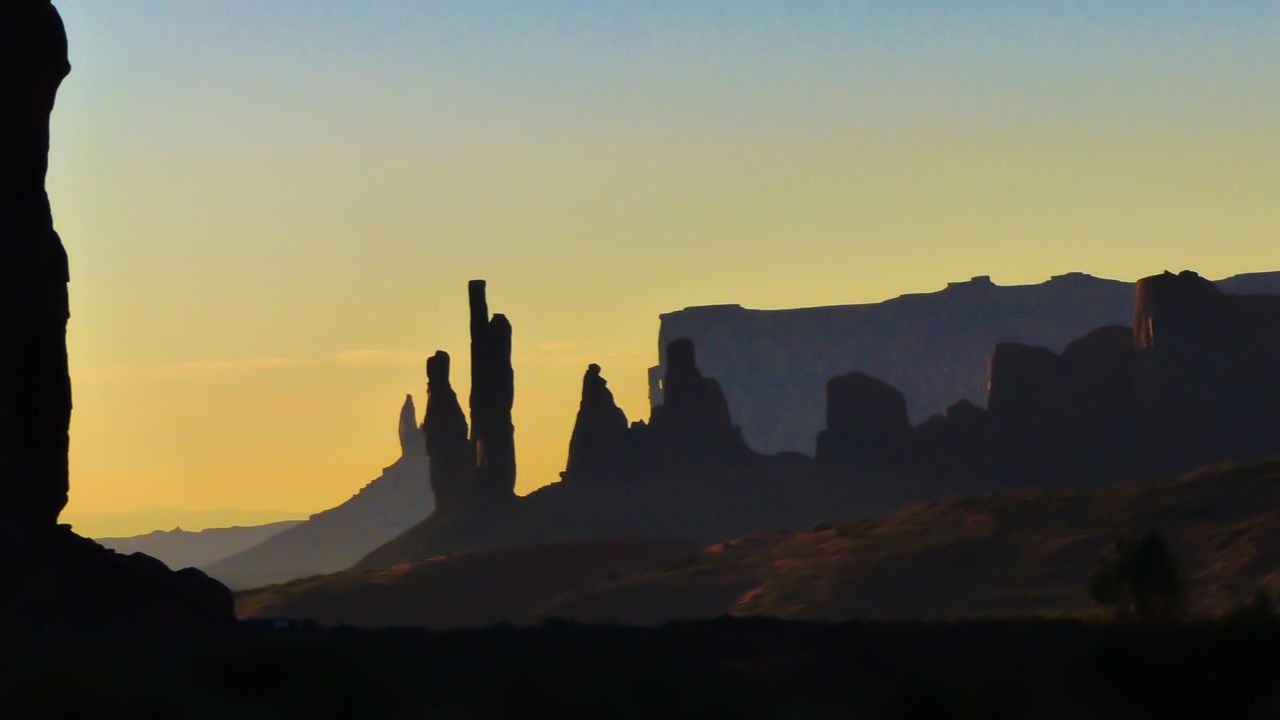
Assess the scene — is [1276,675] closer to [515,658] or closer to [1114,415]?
[515,658]

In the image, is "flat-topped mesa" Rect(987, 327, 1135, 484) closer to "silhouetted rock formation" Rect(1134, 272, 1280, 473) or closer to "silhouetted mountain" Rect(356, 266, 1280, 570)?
"silhouetted mountain" Rect(356, 266, 1280, 570)

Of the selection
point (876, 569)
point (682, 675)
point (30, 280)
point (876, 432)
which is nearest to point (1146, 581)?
point (30, 280)

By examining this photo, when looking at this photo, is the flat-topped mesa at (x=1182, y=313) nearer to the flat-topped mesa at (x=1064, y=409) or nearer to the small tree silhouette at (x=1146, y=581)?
the flat-topped mesa at (x=1064, y=409)

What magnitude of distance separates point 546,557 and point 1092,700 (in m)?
118

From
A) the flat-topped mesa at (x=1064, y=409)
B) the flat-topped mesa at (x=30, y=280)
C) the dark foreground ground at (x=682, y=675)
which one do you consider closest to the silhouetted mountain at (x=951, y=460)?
the flat-topped mesa at (x=1064, y=409)

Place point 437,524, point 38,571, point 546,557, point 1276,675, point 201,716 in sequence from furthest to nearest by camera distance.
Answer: point 437,524
point 546,557
point 38,571
point 1276,675
point 201,716

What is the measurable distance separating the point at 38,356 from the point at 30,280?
176 centimetres

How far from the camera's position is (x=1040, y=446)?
572 feet

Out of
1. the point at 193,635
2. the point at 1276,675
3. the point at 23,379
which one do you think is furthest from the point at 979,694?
the point at 23,379

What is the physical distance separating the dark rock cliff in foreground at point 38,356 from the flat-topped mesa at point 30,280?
0.02 m

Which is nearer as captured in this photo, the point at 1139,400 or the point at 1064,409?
the point at 1139,400

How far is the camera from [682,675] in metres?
29.0

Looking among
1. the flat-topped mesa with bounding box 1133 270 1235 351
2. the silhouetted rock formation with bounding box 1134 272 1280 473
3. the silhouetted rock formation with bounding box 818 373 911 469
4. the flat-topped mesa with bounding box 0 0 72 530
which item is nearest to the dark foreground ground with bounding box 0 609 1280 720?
the flat-topped mesa with bounding box 0 0 72 530

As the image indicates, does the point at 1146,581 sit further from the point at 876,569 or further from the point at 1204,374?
the point at 1204,374
